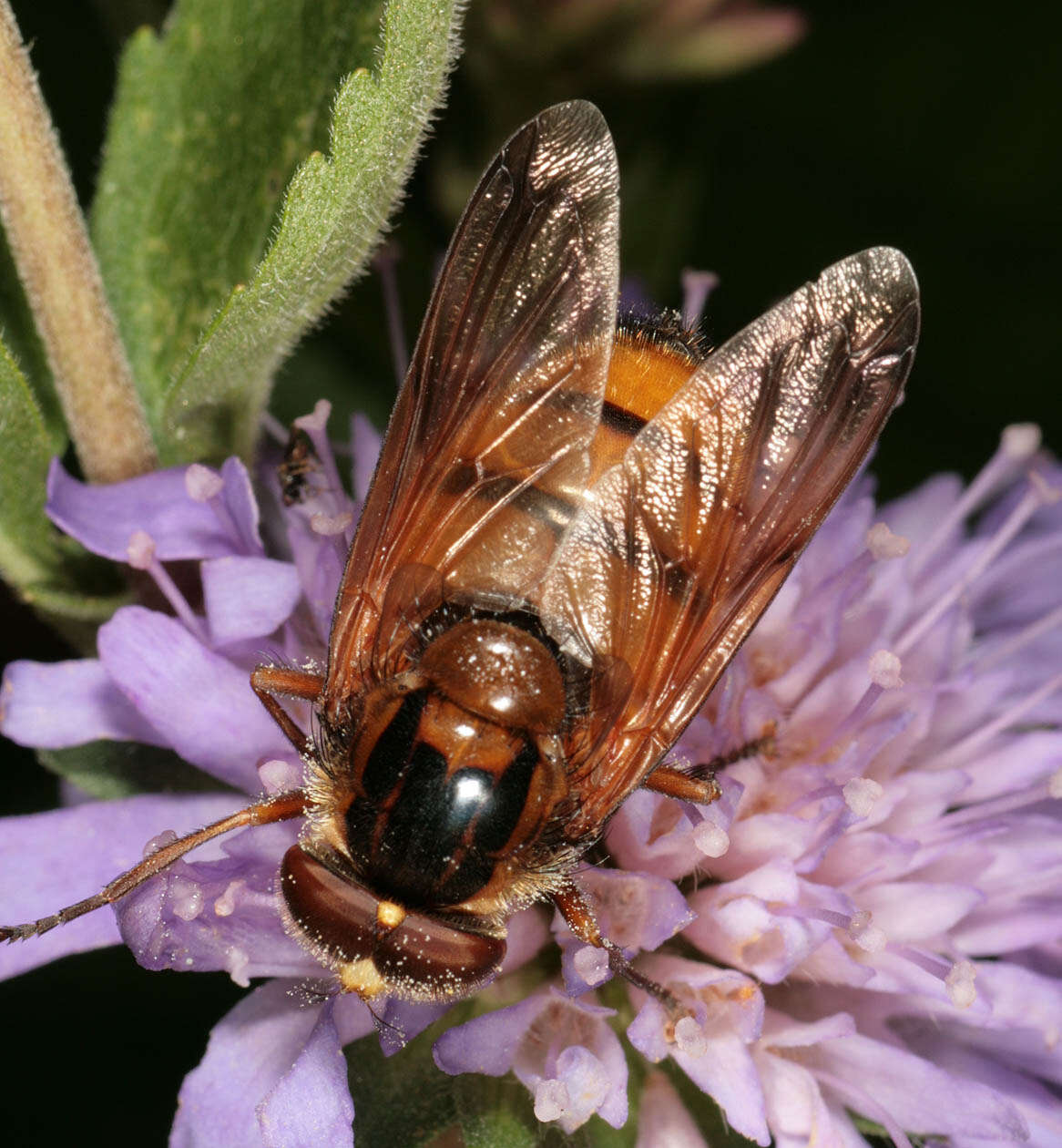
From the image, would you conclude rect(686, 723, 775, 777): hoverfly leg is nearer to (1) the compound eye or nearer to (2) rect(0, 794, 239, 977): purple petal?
(1) the compound eye

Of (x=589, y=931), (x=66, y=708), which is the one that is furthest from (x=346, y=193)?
(x=589, y=931)

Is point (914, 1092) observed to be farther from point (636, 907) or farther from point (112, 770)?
point (112, 770)

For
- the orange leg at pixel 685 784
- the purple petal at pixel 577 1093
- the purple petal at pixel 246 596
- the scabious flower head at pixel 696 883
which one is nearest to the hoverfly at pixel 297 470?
the scabious flower head at pixel 696 883

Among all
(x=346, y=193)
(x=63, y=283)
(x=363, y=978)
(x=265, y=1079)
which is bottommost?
(x=265, y=1079)

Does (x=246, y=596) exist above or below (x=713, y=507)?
below

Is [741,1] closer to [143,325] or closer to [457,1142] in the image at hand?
[143,325]

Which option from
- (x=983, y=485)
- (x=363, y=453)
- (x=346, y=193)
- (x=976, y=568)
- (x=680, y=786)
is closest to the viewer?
(x=346, y=193)

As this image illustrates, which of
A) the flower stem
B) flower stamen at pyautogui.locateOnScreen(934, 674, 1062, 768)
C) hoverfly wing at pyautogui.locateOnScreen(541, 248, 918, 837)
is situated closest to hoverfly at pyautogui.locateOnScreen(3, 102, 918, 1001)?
hoverfly wing at pyautogui.locateOnScreen(541, 248, 918, 837)

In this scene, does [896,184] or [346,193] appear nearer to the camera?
[346,193]

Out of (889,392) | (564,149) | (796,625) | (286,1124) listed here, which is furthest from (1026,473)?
(286,1124)
